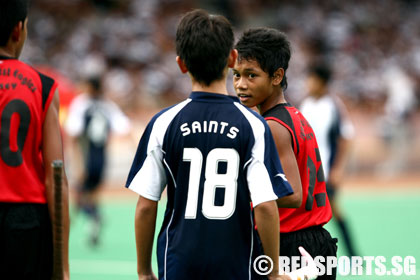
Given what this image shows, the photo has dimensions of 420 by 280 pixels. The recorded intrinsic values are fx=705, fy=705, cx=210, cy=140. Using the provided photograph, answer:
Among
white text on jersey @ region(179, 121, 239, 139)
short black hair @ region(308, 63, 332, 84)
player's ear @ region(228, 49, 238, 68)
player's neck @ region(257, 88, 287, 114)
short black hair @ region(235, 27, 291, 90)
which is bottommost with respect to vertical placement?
white text on jersey @ region(179, 121, 239, 139)

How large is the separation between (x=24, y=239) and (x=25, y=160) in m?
0.39

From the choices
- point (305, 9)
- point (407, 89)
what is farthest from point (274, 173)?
point (305, 9)

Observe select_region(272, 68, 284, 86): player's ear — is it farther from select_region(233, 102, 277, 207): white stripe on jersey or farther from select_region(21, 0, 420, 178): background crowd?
select_region(21, 0, 420, 178): background crowd

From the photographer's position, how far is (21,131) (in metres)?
3.50

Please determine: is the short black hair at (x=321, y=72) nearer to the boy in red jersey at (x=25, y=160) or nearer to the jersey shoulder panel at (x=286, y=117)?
the jersey shoulder panel at (x=286, y=117)

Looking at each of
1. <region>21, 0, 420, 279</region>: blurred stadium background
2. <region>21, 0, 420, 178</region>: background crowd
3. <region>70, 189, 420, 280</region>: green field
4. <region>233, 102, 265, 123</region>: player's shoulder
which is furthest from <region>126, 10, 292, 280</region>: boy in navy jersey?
<region>21, 0, 420, 178</region>: background crowd

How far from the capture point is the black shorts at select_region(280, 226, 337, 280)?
4.29m

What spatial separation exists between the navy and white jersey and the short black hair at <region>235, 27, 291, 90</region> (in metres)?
0.74

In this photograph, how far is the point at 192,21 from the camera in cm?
350

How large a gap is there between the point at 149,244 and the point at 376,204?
1172 cm

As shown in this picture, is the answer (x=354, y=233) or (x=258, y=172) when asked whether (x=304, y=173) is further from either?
(x=354, y=233)

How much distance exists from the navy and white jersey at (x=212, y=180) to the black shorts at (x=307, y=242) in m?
0.81

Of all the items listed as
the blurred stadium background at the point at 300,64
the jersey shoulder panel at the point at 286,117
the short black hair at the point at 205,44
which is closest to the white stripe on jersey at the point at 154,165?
the short black hair at the point at 205,44

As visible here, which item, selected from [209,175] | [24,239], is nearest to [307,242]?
[209,175]
